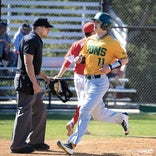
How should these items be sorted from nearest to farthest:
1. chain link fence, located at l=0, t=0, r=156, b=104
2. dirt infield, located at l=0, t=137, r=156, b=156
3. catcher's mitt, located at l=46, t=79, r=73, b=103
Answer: dirt infield, located at l=0, t=137, r=156, b=156 → catcher's mitt, located at l=46, t=79, r=73, b=103 → chain link fence, located at l=0, t=0, r=156, b=104

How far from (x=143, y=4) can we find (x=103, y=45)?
12.1 meters

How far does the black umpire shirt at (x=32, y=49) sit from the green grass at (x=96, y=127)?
2.27 metres

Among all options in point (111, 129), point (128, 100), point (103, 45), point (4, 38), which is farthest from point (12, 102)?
point (103, 45)

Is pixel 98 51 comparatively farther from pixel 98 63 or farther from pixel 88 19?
pixel 88 19

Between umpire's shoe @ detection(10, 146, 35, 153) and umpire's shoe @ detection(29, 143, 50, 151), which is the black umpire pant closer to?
umpire's shoe @ detection(10, 146, 35, 153)

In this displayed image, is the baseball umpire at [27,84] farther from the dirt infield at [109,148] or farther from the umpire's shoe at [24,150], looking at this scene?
the dirt infield at [109,148]

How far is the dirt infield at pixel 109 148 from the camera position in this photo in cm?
900

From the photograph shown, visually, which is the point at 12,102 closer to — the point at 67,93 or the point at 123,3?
the point at 123,3

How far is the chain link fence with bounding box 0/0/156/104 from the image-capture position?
1889 centimetres

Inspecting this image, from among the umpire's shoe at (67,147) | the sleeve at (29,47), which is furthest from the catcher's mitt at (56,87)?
the umpire's shoe at (67,147)

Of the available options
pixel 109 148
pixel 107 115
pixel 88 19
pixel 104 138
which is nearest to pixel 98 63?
pixel 107 115

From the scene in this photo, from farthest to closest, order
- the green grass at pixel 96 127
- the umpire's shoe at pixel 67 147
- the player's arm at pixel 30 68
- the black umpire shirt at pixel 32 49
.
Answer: the green grass at pixel 96 127
the black umpire shirt at pixel 32 49
the player's arm at pixel 30 68
the umpire's shoe at pixel 67 147

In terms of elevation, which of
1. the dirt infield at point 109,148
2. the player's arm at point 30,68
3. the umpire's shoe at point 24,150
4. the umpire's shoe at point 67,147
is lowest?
the dirt infield at point 109,148

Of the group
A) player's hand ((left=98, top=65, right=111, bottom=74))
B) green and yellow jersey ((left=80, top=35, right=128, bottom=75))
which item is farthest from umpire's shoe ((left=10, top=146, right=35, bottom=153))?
player's hand ((left=98, top=65, right=111, bottom=74))
